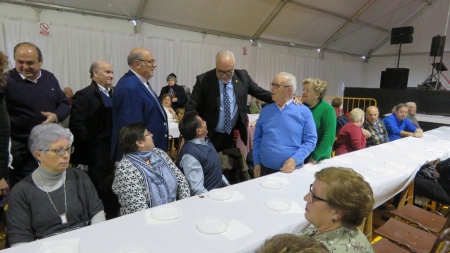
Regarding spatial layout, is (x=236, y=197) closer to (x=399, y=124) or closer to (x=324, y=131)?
(x=324, y=131)

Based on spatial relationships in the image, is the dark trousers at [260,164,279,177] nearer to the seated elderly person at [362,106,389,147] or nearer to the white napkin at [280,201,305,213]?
the white napkin at [280,201,305,213]

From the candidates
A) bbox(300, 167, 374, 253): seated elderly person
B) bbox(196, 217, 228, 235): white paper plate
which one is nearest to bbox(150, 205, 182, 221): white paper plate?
bbox(196, 217, 228, 235): white paper plate

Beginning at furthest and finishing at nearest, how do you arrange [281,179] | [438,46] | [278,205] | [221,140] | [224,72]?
[438,46]
[221,140]
[224,72]
[281,179]
[278,205]

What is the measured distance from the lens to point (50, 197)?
138 cm

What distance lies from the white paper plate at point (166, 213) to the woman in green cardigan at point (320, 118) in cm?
135

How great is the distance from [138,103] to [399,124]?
405 cm

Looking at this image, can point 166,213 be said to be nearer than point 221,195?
Yes

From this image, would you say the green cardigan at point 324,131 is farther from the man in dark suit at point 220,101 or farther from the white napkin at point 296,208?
the white napkin at point 296,208

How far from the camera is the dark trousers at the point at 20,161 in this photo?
81.7 inches

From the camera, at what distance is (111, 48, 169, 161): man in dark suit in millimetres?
1976

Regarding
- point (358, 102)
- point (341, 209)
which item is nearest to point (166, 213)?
point (341, 209)

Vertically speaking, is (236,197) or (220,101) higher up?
(220,101)

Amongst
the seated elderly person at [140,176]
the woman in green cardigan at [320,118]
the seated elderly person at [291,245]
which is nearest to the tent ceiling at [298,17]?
the woman in green cardigan at [320,118]

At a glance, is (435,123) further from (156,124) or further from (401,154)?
(156,124)
